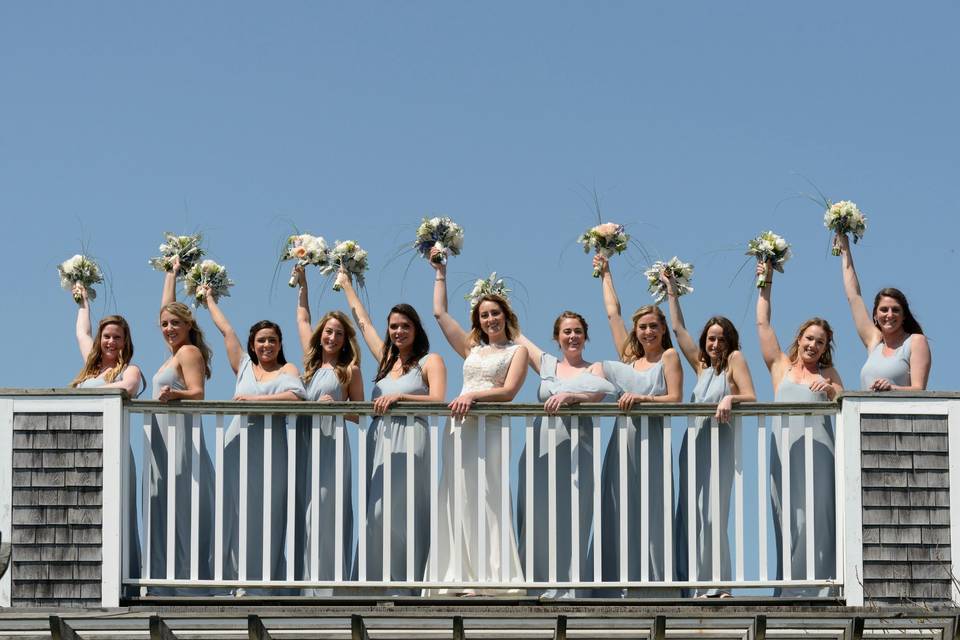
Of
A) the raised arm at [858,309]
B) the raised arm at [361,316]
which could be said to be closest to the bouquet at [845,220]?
the raised arm at [858,309]

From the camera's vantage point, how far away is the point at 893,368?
14.0m

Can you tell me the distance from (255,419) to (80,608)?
1435mm

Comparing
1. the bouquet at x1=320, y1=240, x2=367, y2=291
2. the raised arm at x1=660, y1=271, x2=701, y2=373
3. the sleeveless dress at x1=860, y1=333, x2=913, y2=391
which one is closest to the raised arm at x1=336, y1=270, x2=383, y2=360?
the bouquet at x1=320, y1=240, x2=367, y2=291

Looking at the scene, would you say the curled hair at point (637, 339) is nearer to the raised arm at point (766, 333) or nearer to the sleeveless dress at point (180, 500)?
the raised arm at point (766, 333)

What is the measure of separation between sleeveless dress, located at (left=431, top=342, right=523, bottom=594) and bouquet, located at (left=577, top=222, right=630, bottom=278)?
164 cm

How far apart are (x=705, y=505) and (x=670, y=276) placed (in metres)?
1.74

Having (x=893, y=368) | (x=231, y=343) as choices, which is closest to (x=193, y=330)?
(x=231, y=343)

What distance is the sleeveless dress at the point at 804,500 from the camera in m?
13.7

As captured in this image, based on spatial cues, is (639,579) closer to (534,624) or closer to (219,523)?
(534,624)

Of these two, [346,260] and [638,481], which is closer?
[638,481]

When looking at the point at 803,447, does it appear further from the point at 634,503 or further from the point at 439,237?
the point at 439,237

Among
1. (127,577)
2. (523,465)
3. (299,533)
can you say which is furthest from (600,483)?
(127,577)

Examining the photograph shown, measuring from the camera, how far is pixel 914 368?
1395 cm

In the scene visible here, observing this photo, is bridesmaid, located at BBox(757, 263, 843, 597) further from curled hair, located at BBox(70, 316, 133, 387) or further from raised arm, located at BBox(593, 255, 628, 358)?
curled hair, located at BBox(70, 316, 133, 387)
